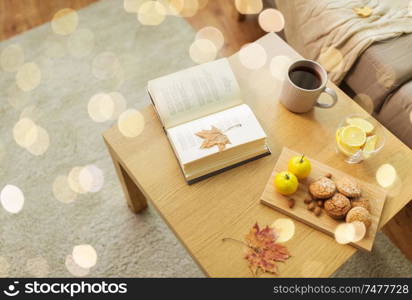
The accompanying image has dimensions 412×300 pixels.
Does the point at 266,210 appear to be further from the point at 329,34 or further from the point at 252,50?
the point at 329,34

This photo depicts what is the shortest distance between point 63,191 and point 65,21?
3.10ft

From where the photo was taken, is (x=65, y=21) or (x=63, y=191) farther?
(x=65, y=21)

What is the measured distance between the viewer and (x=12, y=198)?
59.7 inches

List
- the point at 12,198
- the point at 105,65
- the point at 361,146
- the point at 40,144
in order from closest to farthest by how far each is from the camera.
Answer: the point at 361,146, the point at 12,198, the point at 40,144, the point at 105,65

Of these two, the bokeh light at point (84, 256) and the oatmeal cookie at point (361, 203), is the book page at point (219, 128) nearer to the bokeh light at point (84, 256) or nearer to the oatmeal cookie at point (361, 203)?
the oatmeal cookie at point (361, 203)

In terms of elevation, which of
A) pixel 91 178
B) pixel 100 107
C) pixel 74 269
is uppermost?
pixel 100 107

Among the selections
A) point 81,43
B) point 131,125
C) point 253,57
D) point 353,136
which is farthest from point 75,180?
point 353,136

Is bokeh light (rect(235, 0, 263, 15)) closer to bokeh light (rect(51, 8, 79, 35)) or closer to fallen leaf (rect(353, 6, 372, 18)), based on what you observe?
fallen leaf (rect(353, 6, 372, 18))

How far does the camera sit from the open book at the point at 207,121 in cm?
101

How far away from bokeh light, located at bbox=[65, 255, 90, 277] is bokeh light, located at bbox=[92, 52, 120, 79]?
33.7 inches

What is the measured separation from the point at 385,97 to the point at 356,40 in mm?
227

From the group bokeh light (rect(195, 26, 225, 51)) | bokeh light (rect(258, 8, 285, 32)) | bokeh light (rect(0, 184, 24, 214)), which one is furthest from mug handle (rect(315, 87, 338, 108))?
bokeh light (rect(0, 184, 24, 214))

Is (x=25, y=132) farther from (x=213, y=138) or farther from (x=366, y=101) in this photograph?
(x=366, y=101)

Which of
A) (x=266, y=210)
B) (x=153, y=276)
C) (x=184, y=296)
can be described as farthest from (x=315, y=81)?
(x=153, y=276)
